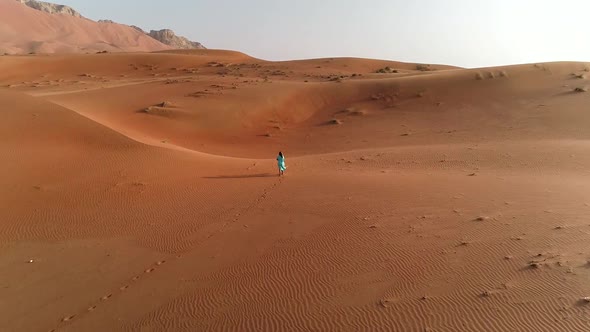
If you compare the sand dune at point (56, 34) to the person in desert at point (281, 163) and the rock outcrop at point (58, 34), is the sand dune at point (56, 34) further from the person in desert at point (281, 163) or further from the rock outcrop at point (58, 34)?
the person in desert at point (281, 163)

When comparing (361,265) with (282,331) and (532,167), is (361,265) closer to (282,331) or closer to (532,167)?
(282,331)

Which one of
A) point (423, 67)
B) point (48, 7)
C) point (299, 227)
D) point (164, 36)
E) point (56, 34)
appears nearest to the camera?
point (299, 227)

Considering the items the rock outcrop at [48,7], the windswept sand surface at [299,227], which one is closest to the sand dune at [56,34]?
the rock outcrop at [48,7]

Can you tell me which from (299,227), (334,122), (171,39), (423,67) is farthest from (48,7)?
(299,227)

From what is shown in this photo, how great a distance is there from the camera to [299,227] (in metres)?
8.17

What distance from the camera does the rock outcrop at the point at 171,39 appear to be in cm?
13400

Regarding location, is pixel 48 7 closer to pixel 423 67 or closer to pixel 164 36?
pixel 164 36

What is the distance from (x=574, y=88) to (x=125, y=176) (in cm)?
2097

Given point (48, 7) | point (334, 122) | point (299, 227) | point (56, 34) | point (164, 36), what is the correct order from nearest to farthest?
point (299, 227) → point (334, 122) → point (56, 34) → point (48, 7) → point (164, 36)

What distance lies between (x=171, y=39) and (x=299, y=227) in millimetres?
139935

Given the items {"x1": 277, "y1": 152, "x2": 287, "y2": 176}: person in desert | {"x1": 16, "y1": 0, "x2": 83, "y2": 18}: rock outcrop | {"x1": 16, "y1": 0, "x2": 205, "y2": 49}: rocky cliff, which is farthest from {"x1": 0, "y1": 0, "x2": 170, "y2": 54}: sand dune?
{"x1": 277, "y1": 152, "x2": 287, "y2": 176}: person in desert

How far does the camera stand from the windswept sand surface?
17.6ft

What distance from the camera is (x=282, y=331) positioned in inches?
198

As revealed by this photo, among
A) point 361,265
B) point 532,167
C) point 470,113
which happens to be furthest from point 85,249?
point 470,113
